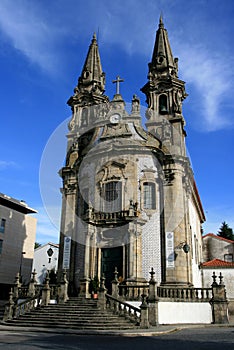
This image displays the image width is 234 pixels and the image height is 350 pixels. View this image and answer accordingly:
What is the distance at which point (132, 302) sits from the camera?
18422 mm

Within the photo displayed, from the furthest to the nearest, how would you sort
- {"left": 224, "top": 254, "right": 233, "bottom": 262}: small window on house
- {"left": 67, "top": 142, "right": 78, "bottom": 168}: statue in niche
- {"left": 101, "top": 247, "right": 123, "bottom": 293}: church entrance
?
{"left": 224, "top": 254, "right": 233, "bottom": 262}: small window on house, {"left": 67, "top": 142, "right": 78, "bottom": 168}: statue in niche, {"left": 101, "top": 247, "right": 123, "bottom": 293}: church entrance

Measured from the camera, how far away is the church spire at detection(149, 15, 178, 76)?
2845 cm

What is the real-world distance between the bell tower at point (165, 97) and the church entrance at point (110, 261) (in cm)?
796

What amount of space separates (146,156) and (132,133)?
2.26 metres

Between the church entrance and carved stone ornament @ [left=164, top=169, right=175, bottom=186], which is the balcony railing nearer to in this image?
the church entrance

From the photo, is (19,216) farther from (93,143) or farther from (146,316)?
(146,316)

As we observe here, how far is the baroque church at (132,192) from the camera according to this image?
2205cm

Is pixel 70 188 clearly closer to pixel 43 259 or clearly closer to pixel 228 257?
pixel 228 257

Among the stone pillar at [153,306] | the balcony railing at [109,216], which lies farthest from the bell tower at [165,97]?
the stone pillar at [153,306]

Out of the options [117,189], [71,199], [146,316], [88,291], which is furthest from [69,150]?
[146,316]

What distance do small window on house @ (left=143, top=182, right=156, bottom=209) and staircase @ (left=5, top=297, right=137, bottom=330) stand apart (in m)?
7.77

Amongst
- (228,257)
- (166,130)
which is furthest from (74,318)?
(228,257)

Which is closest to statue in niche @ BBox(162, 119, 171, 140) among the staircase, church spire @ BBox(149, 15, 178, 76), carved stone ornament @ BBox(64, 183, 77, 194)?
church spire @ BBox(149, 15, 178, 76)

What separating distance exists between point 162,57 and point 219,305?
19803mm
